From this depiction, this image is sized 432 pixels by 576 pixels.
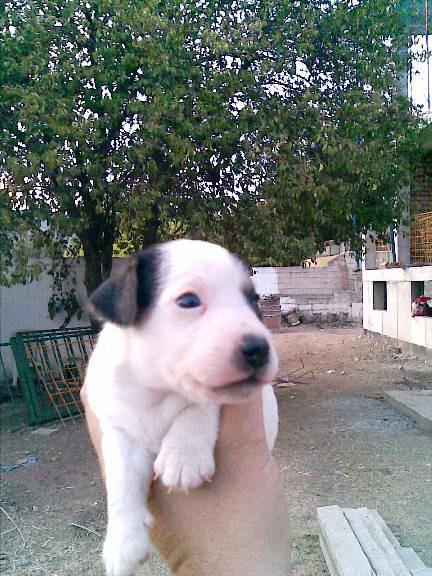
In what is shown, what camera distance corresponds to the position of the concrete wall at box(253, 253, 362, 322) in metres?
21.5

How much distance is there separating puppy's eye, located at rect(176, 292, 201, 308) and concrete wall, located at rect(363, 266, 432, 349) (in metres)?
11.1

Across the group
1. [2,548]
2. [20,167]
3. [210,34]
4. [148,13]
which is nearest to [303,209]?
[210,34]

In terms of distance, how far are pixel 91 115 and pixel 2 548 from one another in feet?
Answer: 16.9

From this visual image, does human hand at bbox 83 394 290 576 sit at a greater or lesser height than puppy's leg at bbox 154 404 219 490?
lesser

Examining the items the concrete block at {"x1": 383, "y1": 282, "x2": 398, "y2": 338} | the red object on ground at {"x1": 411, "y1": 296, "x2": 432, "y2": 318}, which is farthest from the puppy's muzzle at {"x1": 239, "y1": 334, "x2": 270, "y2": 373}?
the concrete block at {"x1": 383, "y1": 282, "x2": 398, "y2": 338}

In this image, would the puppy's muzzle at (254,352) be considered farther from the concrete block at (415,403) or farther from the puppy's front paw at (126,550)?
the concrete block at (415,403)

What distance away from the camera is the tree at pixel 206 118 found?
7527mm

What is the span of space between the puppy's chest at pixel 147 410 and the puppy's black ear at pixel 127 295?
1.00ft

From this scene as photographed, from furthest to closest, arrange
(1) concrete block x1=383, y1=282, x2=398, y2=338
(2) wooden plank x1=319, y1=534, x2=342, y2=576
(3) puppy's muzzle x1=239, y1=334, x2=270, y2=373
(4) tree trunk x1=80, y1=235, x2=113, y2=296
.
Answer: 1. (1) concrete block x1=383, y1=282, x2=398, y2=338
2. (4) tree trunk x1=80, y1=235, x2=113, y2=296
3. (2) wooden plank x1=319, y1=534, x2=342, y2=576
4. (3) puppy's muzzle x1=239, y1=334, x2=270, y2=373

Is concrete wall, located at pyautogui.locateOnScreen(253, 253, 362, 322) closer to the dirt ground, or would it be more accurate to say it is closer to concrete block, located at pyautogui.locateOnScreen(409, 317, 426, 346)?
concrete block, located at pyautogui.locateOnScreen(409, 317, 426, 346)

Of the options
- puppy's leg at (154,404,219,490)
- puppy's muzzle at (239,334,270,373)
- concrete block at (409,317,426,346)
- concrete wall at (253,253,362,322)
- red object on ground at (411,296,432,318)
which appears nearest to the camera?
puppy's muzzle at (239,334,270,373)

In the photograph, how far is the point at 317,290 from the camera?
864 inches

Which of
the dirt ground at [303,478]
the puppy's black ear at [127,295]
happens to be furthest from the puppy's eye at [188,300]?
the dirt ground at [303,478]

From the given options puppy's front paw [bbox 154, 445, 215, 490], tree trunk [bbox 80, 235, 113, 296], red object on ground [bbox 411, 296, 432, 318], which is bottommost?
red object on ground [bbox 411, 296, 432, 318]
